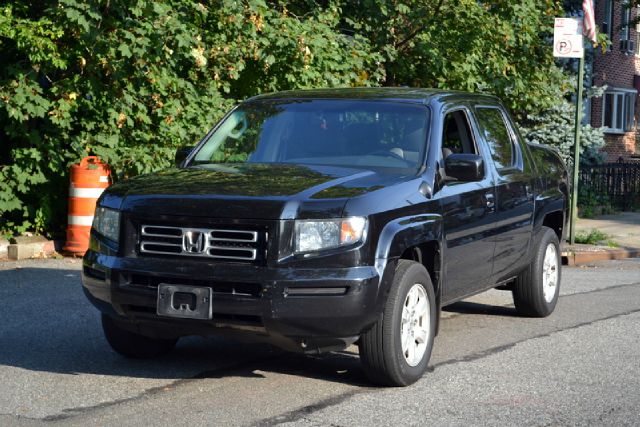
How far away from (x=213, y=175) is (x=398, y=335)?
149 cm

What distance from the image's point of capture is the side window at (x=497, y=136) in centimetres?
823

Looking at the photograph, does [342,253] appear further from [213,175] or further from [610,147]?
[610,147]

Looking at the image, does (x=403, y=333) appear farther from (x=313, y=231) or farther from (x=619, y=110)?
(x=619, y=110)

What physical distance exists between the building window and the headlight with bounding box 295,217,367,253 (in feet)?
102

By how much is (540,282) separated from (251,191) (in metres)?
3.70

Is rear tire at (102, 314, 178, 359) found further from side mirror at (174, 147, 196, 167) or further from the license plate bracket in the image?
side mirror at (174, 147, 196, 167)

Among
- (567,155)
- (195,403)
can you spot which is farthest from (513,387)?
(567,155)

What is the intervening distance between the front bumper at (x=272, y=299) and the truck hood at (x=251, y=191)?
0.30 metres

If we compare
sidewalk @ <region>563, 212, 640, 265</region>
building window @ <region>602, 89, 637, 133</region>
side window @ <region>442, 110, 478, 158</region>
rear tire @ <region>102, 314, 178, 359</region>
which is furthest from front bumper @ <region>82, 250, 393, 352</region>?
building window @ <region>602, 89, 637, 133</region>

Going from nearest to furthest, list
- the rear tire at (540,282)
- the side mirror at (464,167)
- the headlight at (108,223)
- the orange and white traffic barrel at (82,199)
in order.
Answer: the headlight at (108,223) → the side mirror at (464,167) → the rear tire at (540,282) → the orange and white traffic barrel at (82,199)

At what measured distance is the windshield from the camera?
7090 millimetres

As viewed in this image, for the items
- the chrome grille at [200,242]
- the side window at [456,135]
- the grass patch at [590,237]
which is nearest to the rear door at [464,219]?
the side window at [456,135]

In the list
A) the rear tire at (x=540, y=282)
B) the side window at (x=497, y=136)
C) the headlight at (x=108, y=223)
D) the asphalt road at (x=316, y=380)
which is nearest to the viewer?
the asphalt road at (x=316, y=380)

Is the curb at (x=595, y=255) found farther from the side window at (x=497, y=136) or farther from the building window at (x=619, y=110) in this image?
the building window at (x=619, y=110)
